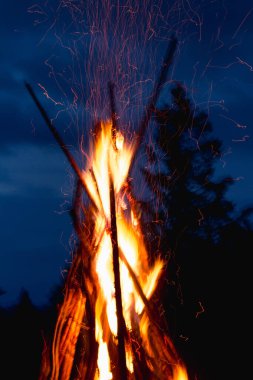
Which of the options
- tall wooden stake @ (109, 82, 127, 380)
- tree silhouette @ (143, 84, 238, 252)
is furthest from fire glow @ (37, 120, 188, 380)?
tree silhouette @ (143, 84, 238, 252)

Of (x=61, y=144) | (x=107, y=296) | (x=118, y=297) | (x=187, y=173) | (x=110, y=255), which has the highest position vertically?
(x=187, y=173)

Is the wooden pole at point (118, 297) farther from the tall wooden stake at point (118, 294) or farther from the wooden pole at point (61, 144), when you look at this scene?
the wooden pole at point (61, 144)

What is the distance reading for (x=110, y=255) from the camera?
4090 millimetres

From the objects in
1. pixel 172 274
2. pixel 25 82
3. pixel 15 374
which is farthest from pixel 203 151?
pixel 25 82

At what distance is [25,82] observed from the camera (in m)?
4.41

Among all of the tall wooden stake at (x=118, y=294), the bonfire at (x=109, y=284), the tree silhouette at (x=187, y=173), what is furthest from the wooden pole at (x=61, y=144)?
the tree silhouette at (x=187, y=173)

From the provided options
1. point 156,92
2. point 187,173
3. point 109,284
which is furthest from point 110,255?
point 187,173

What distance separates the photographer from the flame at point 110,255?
13.2 ft

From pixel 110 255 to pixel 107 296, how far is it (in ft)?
0.98

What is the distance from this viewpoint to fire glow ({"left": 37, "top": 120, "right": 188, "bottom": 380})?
395cm

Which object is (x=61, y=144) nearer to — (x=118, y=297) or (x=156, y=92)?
(x=156, y=92)

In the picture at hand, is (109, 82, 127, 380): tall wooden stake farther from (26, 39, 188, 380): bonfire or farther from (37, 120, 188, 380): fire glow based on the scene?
(37, 120, 188, 380): fire glow

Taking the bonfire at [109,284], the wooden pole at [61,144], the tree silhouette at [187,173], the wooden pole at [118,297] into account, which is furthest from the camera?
the tree silhouette at [187,173]

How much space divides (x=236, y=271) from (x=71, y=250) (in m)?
4.48
